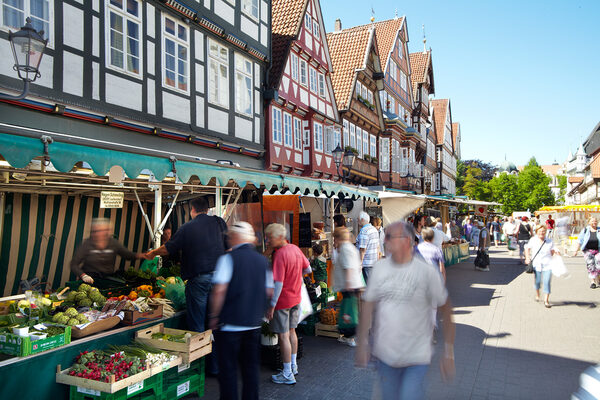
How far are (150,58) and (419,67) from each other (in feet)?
110

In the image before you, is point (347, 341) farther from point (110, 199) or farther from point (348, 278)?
point (110, 199)

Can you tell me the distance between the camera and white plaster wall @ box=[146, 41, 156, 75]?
11.4 meters

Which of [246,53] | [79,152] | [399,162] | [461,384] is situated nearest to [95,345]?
[79,152]

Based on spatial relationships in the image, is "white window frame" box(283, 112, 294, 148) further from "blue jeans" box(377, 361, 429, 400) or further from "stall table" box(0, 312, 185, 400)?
"blue jeans" box(377, 361, 429, 400)

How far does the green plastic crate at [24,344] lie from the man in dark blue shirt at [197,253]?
5.14ft

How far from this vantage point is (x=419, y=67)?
40938mm

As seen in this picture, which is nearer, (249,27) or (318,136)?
(249,27)

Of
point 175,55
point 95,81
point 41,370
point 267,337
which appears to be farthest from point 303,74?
point 41,370

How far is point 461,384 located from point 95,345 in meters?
4.16

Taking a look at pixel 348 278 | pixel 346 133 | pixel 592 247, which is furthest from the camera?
pixel 346 133

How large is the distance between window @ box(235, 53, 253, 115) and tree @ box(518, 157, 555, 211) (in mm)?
66303

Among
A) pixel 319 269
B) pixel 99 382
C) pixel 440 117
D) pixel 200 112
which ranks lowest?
pixel 99 382

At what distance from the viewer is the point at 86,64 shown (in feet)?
31.7

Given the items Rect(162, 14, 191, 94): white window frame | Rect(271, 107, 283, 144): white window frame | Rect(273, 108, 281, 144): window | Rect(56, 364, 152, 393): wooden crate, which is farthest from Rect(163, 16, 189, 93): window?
Rect(56, 364, 152, 393): wooden crate
